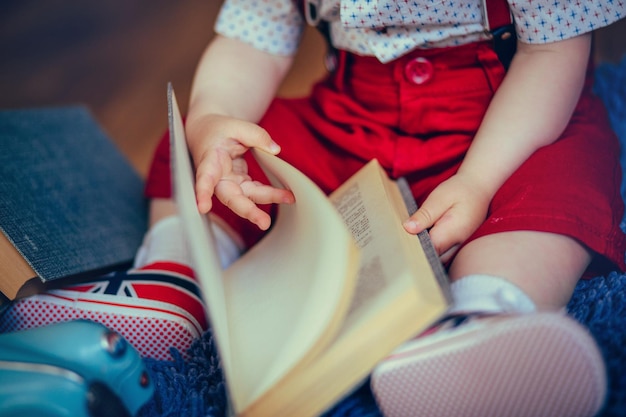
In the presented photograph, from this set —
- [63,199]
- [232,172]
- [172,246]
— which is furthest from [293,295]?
[63,199]

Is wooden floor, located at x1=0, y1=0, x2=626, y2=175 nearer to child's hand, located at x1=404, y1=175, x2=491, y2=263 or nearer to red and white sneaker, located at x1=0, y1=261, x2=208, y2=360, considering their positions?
red and white sneaker, located at x1=0, y1=261, x2=208, y2=360

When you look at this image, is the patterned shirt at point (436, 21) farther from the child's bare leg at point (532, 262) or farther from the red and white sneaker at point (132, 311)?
the red and white sneaker at point (132, 311)

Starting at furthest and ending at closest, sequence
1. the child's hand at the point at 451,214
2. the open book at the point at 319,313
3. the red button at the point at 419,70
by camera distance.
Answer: the red button at the point at 419,70 → the child's hand at the point at 451,214 → the open book at the point at 319,313

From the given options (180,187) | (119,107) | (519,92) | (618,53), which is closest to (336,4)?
(519,92)

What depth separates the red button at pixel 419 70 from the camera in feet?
1.95

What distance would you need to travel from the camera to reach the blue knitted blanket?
1.35ft

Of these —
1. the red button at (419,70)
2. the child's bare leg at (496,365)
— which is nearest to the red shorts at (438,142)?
the red button at (419,70)

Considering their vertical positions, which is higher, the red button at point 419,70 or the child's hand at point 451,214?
the red button at point 419,70

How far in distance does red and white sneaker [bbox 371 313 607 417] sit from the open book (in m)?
0.03

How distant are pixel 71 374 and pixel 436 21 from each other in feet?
1.40

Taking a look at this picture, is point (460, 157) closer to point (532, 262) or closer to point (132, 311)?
point (532, 262)

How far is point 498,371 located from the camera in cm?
37

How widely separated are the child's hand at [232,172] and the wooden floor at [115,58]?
60 centimetres

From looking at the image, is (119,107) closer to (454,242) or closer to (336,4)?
(336,4)
